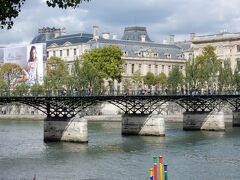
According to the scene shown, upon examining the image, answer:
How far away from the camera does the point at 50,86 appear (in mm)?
→ 122812

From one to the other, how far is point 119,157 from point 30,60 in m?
94.7

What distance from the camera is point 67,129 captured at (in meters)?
68.6

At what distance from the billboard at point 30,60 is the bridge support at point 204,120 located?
2347 inches

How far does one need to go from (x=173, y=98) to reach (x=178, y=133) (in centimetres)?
468

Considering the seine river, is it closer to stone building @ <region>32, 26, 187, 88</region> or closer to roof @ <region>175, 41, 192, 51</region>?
stone building @ <region>32, 26, 187, 88</region>

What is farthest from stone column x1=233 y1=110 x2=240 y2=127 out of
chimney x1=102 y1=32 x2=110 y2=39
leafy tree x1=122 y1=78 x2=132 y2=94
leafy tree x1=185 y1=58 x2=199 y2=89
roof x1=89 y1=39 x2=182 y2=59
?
chimney x1=102 y1=32 x2=110 y2=39

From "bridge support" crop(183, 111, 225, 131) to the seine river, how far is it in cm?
666

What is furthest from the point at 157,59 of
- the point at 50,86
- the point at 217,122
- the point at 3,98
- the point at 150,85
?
the point at 3,98

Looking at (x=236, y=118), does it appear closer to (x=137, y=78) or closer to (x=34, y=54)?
(x=137, y=78)

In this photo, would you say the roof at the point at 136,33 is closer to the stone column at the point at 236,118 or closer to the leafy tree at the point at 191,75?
the leafy tree at the point at 191,75

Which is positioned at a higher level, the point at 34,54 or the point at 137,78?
the point at 34,54

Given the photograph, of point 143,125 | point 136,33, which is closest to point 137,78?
point 136,33

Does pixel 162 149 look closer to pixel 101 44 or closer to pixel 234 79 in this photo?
pixel 234 79

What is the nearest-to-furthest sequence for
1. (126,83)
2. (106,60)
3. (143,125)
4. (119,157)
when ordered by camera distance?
(119,157) → (143,125) → (106,60) → (126,83)
